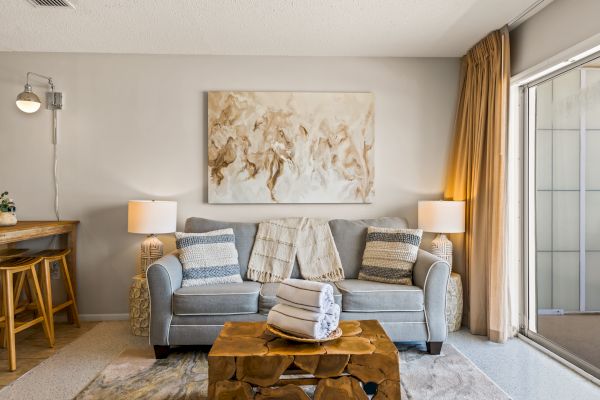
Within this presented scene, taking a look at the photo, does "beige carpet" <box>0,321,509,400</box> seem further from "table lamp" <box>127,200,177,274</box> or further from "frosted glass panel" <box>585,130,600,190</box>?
"frosted glass panel" <box>585,130,600,190</box>

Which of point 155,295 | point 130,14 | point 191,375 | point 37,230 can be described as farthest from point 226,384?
point 130,14

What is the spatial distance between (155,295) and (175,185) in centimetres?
132

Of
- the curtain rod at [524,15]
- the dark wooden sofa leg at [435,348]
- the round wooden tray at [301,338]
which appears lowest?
the dark wooden sofa leg at [435,348]

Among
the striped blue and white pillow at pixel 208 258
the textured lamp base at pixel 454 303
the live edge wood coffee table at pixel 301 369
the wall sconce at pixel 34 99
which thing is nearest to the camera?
the live edge wood coffee table at pixel 301 369

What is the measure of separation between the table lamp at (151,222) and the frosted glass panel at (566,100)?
3.12m

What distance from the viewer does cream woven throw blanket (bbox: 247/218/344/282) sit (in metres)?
3.43

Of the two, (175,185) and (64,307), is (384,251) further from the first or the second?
(64,307)

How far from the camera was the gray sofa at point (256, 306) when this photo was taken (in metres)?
2.89

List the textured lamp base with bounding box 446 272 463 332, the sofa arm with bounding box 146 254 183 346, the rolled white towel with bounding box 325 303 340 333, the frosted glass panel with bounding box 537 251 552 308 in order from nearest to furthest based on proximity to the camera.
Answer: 1. the rolled white towel with bounding box 325 303 340 333
2. the sofa arm with bounding box 146 254 183 346
3. the frosted glass panel with bounding box 537 251 552 308
4. the textured lamp base with bounding box 446 272 463 332

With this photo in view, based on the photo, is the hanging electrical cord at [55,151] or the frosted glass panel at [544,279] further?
the hanging electrical cord at [55,151]

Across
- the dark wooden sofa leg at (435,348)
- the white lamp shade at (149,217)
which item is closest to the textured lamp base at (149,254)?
the white lamp shade at (149,217)

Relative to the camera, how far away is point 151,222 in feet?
11.4

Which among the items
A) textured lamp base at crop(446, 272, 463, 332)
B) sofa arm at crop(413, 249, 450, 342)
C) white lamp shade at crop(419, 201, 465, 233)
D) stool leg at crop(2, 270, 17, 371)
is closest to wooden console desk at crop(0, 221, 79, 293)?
stool leg at crop(2, 270, 17, 371)

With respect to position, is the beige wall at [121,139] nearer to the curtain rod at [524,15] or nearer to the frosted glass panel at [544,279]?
the curtain rod at [524,15]
